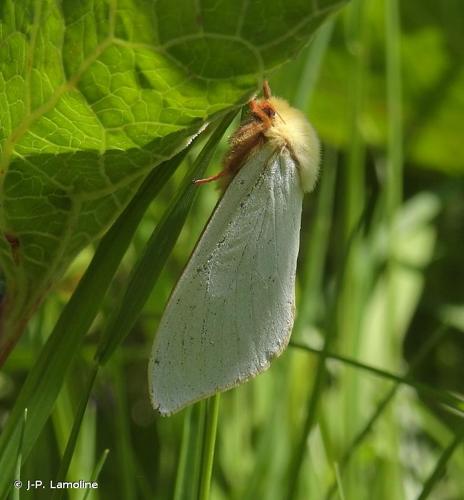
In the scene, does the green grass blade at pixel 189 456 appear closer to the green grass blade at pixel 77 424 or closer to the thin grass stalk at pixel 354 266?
the green grass blade at pixel 77 424

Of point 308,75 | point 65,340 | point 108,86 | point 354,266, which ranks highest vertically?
point 108,86

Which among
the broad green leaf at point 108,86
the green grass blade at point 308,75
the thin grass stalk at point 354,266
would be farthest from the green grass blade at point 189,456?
the green grass blade at point 308,75

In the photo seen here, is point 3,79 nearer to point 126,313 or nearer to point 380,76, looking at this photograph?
point 126,313

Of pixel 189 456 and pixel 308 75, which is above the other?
pixel 308 75

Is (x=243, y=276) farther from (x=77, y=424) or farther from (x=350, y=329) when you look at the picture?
(x=350, y=329)

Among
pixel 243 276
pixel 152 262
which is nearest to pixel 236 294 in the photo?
pixel 243 276

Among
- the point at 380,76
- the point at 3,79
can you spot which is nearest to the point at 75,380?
the point at 3,79

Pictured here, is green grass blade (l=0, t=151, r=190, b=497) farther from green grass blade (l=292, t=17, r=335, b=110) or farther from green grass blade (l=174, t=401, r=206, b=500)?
green grass blade (l=292, t=17, r=335, b=110)
